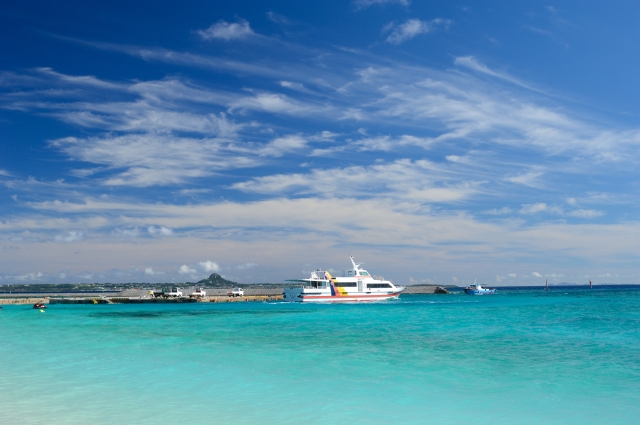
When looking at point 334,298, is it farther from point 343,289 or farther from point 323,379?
point 323,379

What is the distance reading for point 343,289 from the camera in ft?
231

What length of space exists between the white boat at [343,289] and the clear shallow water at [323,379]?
143ft

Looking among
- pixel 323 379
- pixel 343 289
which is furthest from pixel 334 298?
pixel 323 379

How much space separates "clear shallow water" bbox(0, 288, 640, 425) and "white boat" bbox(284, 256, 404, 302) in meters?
43.5

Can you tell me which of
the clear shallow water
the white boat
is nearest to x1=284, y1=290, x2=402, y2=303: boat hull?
the white boat

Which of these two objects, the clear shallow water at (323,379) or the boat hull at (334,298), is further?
the boat hull at (334,298)

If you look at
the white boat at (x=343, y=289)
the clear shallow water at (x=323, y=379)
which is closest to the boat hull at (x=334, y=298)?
the white boat at (x=343, y=289)

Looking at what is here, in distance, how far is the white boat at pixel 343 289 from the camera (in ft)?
230

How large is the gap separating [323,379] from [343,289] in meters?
55.5

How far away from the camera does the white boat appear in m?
70.1

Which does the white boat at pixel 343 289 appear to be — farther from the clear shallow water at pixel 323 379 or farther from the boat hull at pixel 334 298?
the clear shallow water at pixel 323 379

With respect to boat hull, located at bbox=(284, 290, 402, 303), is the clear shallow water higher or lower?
higher

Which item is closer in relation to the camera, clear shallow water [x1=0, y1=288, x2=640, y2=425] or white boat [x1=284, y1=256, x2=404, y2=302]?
clear shallow water [x1=0, y1=288, x2=640, y2=425]

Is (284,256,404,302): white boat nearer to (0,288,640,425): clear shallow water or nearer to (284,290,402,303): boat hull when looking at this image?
(284,290,402,303): boat hull
